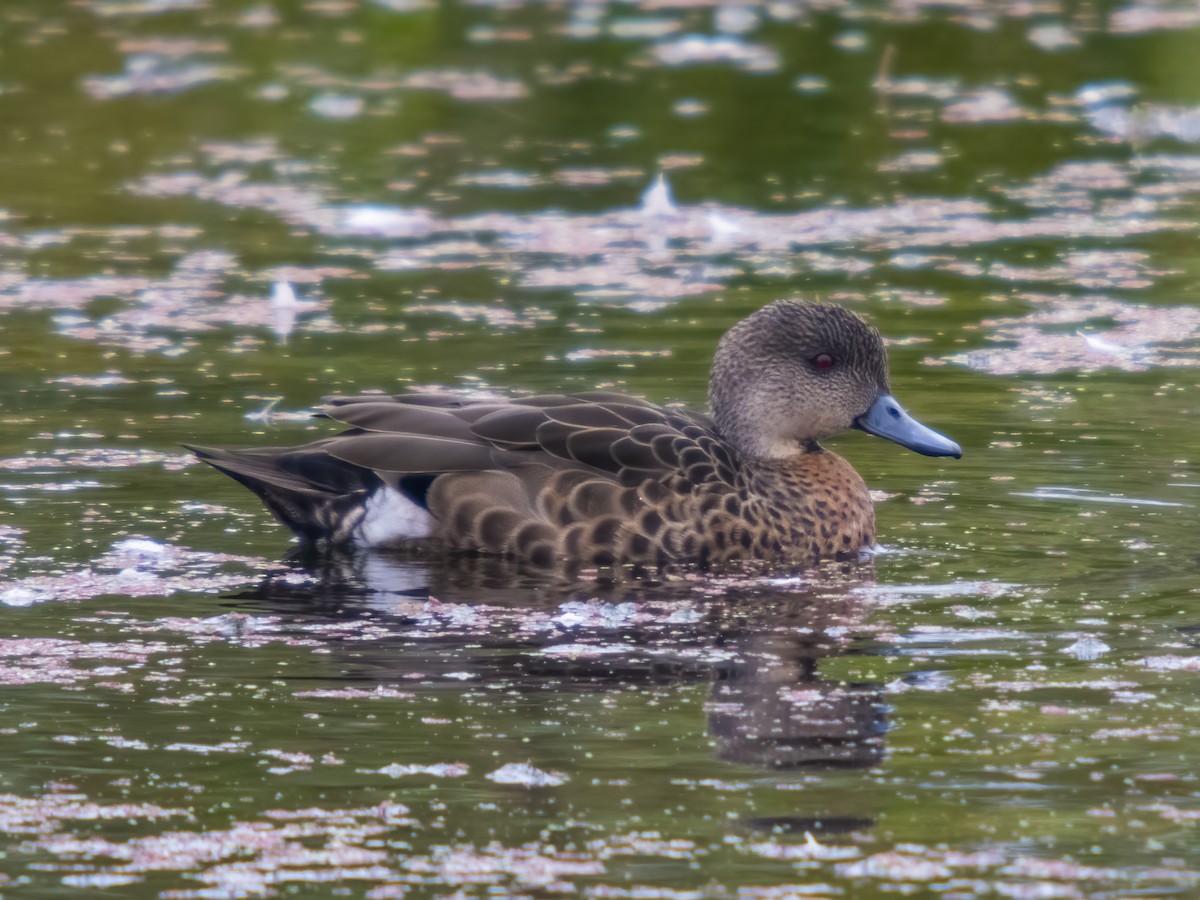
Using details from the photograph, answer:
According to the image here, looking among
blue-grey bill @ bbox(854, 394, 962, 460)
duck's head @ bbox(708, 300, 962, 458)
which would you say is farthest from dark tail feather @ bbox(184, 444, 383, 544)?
blue-grey bill @ bbox(854, 394, 962, 460)

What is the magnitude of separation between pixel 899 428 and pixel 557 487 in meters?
1.45

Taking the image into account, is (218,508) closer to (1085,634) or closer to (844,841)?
(1085,634)

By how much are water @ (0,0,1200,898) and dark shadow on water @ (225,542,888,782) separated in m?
0.03

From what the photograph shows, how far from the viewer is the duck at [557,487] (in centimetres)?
838

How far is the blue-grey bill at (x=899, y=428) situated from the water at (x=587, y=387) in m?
0.32

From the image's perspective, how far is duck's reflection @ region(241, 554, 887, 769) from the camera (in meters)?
6.17

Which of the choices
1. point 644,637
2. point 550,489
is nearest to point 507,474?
point 550,489

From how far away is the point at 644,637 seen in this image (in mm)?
7113

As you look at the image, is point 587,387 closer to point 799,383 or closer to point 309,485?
point 799,383

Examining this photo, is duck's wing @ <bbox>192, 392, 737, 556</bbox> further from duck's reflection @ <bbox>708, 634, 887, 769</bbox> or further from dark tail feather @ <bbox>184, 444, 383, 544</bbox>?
duck's reflection @ <bbox>708, 634, 887, 769</bbox>

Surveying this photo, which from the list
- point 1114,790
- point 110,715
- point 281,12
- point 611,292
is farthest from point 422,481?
point 281,12

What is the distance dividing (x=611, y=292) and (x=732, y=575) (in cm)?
484

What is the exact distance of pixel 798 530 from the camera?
8555 mm

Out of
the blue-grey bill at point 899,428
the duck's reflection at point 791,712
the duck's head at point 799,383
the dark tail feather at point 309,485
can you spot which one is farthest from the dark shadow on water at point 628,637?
the duck's head at point 799,383
